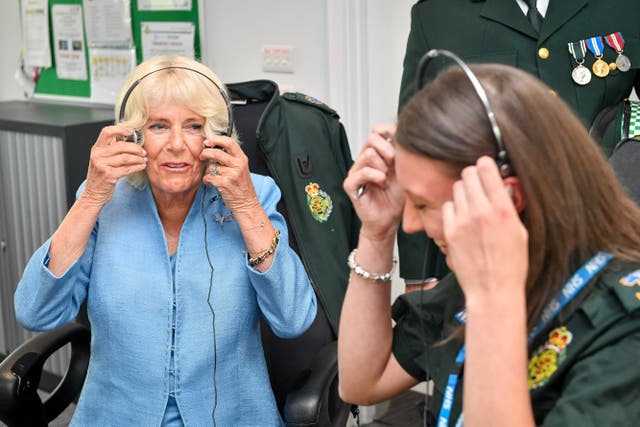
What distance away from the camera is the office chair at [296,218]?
6.75 feet

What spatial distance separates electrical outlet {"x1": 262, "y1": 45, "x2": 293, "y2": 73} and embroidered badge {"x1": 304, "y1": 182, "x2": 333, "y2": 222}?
3.57ft

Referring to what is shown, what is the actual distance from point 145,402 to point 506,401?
0.99 m

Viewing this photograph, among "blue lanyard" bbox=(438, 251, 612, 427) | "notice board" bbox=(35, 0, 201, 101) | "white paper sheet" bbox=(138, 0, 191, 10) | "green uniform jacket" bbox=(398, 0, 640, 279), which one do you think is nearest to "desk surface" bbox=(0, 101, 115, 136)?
"notice board" bbox=(35, 0, 201, 101)

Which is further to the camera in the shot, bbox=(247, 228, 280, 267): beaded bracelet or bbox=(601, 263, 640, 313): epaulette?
bbox=(247, 228, 280, 267): beaded bracelet

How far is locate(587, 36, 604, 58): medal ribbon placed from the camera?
1.96 m

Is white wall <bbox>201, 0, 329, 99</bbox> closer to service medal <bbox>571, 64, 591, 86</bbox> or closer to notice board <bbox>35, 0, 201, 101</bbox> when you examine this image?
notice board <bbox>35, 0, 201, 101</bbox>

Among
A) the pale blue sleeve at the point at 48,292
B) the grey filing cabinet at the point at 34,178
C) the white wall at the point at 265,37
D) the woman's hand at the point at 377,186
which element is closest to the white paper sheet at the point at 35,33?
the grey filing cabinet at the point at 34,178

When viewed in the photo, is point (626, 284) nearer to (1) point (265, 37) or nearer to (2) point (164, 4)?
(1) point (265, 37)

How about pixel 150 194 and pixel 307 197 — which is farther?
pixel 307 197

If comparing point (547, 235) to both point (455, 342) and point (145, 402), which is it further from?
point (145, 402)

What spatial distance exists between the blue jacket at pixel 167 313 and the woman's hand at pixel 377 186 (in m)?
0.50

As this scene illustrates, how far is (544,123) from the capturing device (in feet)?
3.46

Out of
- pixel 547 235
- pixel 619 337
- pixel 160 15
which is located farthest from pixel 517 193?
pixel 160 15

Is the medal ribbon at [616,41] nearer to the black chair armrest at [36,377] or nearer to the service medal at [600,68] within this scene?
the service medal at [600,68]
